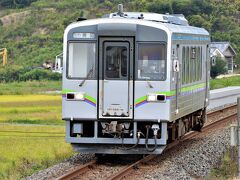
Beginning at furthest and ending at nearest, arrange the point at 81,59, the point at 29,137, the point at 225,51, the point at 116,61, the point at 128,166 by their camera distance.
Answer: the point at 225,51
the point at 29,137
the point at 81,59
the point at 116,61
the point at 128,166

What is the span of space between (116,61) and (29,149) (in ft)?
19.0

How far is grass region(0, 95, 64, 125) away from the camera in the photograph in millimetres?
33219

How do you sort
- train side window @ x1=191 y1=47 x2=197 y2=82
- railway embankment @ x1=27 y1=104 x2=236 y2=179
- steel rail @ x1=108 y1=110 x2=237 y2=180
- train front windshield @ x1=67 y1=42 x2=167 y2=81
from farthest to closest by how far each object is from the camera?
train side window @ x1=191 y1=47 x2=197 y2=82
train front windshield @ x1=67 y1=42 x2=167 y2=81
railway embankment @ x1=27 y1=104 x2=236 y2=179
steel rail @ x1=108 y1=110 x2=237 y2=180

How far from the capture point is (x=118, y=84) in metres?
15.9

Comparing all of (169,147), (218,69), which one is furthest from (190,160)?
(218,69)

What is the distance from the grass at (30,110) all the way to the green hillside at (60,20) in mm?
35044

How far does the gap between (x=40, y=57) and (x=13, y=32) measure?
1373 centimetres

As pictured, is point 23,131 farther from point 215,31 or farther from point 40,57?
point 215,31

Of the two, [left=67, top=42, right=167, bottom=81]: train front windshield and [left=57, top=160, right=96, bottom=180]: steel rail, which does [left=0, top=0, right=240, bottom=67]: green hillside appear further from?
[left=57, top=160, right=96, bottom=180]: steel rail

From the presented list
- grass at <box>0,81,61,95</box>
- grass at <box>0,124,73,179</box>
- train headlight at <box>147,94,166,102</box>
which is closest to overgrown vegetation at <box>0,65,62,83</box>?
grass at <box>0,81,61,95</box>

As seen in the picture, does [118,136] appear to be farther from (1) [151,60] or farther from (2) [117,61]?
(1) [151,60]

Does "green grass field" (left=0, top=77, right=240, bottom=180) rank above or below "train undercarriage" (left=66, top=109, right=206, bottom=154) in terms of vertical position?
below

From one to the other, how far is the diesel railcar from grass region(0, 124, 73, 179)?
1.34 metres

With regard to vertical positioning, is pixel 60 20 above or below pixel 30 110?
above
